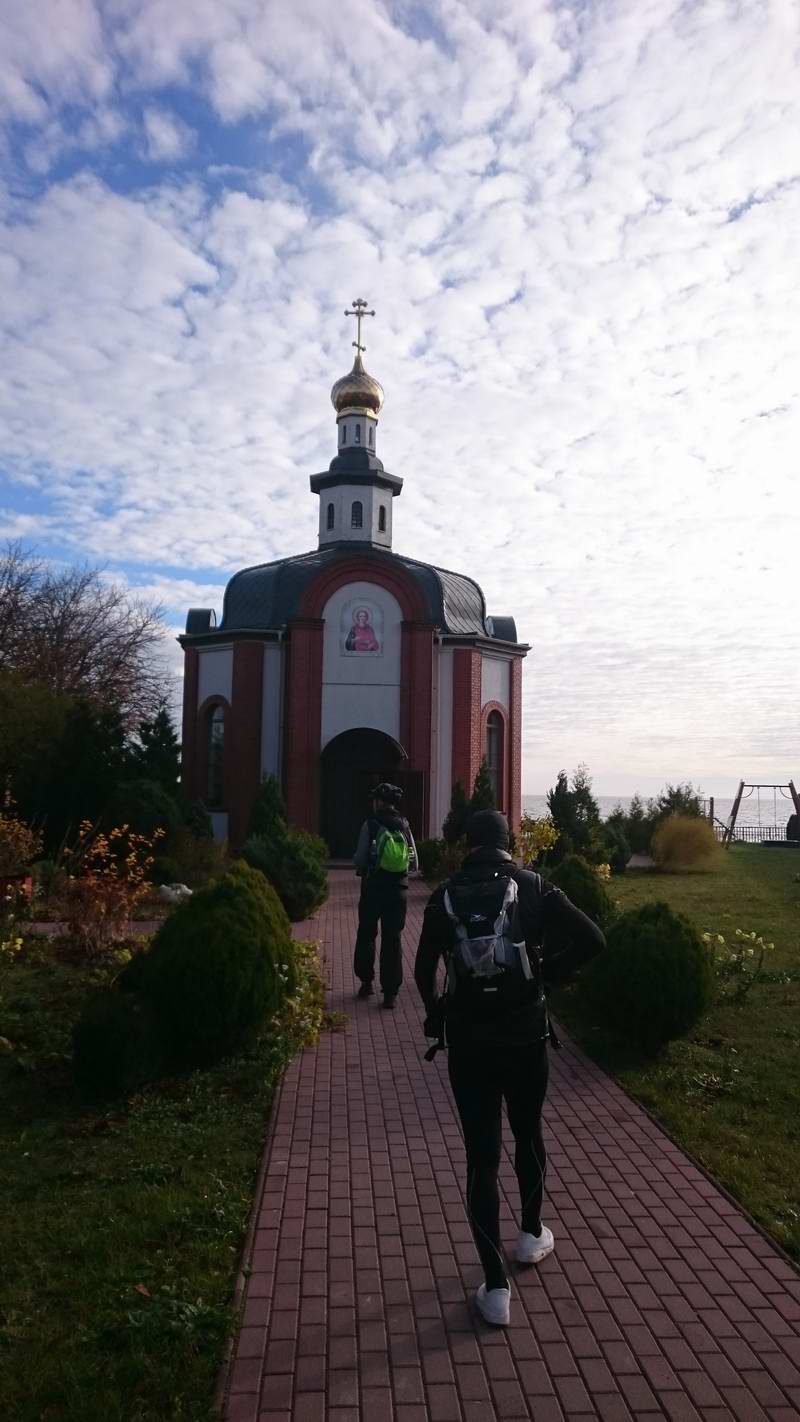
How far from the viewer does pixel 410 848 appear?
8.45 m

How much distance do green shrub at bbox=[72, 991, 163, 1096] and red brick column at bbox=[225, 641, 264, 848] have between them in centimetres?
1712

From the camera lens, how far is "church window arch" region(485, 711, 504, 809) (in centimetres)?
2472

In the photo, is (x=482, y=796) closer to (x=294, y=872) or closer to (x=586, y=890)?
(x=294, y=872)

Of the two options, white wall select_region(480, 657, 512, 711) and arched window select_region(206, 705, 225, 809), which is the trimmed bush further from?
arched window select_region(206, 705, 225, 809)

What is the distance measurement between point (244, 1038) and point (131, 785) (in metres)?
11.4

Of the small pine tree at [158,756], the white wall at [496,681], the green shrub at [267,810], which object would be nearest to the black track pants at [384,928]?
the green shrub at [267,810]

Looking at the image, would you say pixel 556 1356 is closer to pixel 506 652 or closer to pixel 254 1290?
pixel 254 1290

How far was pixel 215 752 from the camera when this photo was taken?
24.2 metres

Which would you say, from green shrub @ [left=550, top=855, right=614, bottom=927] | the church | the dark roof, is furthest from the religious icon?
green shrub @ [left=550, top=855, right=614, bottom=927]

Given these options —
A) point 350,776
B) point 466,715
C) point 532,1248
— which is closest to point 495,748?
point 466,715

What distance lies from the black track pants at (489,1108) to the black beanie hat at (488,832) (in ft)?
2.49

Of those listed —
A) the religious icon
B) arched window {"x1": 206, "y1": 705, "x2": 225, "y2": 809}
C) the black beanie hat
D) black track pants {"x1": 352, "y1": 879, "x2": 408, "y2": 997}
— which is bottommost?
black track pants {"x1": 352, "y1": 879, "x2": 408, "y2": 997}

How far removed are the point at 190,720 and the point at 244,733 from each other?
203cm

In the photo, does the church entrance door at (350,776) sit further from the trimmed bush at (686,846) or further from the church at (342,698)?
the trimmed bush at (686,846)
